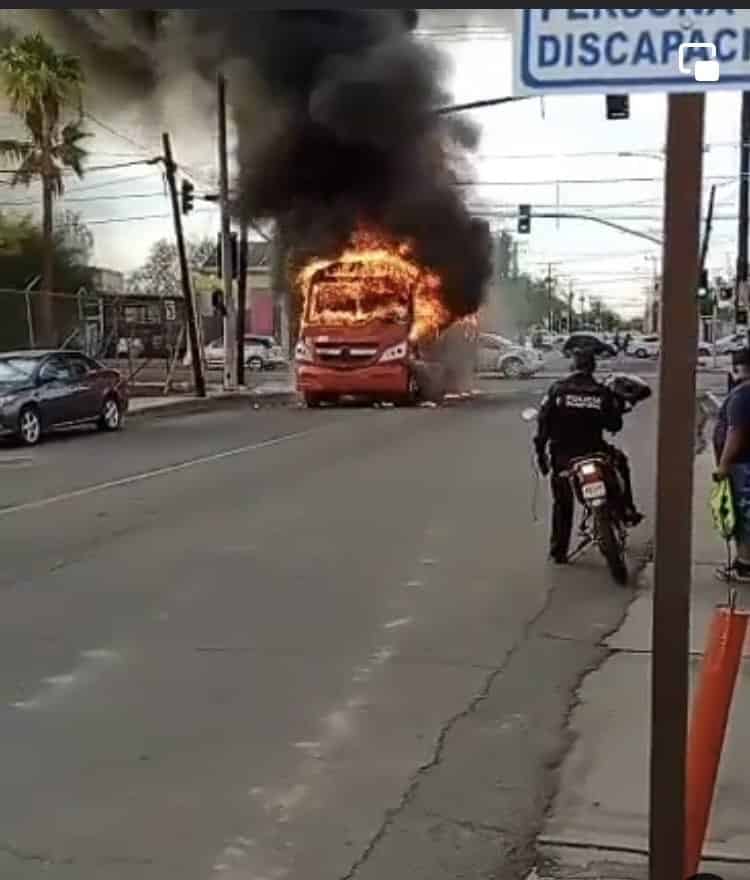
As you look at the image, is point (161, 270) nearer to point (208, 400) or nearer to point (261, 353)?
point (261, 353)

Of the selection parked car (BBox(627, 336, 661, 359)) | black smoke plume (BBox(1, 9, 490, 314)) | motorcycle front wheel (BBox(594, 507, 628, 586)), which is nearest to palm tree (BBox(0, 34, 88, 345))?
black smoke plume (BBox(1, 9, 490, 314))

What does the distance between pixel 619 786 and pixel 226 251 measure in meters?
27.3

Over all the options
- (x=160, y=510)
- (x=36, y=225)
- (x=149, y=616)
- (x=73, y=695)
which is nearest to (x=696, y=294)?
(x=73, y=695)

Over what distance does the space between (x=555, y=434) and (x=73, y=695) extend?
3991 millimetres

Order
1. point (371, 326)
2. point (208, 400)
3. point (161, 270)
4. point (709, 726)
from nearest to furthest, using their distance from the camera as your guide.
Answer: point (709, 726), point (371, 326), point (208, 400), point (161, 270)

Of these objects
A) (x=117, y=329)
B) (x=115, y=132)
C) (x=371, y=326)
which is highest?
(x=115, y=132)

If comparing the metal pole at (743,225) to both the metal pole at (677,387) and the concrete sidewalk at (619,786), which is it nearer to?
the concrete sidewalk at (619,786)

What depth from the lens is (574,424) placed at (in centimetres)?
878

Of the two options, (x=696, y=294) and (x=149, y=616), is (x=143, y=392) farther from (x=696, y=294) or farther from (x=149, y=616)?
(x=696, y=294)

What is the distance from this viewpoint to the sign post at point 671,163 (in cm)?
303

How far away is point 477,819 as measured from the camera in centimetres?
442

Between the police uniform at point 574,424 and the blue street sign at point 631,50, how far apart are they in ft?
18.5

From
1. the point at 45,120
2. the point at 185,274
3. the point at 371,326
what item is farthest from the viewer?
the point at 45,120

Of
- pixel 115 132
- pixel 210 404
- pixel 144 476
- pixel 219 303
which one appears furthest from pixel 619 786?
pixel 115 132
